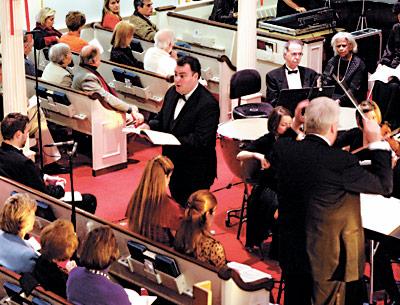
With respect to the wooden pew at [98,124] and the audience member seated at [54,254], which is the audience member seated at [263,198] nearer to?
the audience member seated at [54,254]

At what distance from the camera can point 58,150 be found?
31.0ft

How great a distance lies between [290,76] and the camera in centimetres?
891

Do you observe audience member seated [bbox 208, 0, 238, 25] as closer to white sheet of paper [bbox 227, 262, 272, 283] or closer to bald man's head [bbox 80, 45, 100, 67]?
bald man's head [bbox 80, 45, 100, 67]

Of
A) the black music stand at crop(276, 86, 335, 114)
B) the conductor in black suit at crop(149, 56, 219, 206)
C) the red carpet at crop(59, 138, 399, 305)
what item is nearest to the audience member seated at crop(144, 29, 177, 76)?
the red carpet at crop(59, 138, 399, 305)

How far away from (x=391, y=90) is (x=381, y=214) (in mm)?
4686

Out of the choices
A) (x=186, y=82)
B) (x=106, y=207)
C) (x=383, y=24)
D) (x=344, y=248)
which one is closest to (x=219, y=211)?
(x=106, y=207)

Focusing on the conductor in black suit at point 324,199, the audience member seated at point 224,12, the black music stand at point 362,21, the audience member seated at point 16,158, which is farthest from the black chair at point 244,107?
the black music stand at point 362,21

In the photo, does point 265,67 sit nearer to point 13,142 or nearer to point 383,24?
point 383,24

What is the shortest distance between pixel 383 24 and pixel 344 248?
9065 millimetres

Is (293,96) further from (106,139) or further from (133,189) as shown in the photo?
(106,139)

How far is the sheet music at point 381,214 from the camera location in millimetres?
5676

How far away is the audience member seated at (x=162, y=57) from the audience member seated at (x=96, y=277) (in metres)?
5.09

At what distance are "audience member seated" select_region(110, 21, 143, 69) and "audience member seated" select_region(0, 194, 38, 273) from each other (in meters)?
4.85

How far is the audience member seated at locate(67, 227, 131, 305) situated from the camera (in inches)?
206
